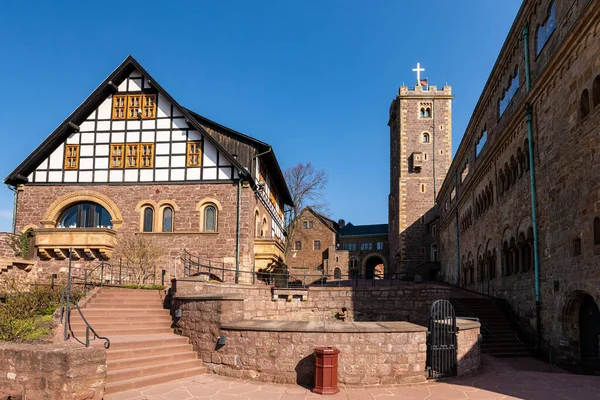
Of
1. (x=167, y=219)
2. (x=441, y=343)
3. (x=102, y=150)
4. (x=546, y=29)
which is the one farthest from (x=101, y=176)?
(x=546, y=29)

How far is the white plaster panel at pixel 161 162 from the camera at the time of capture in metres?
23.4

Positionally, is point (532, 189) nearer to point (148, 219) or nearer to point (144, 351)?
point (144, 351)

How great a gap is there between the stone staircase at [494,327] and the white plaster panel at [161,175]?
46.5ft

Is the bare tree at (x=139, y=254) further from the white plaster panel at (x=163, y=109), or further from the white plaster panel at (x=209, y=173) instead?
Result: the white plaster panel at (x=163, y=109)

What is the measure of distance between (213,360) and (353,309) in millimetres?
11467

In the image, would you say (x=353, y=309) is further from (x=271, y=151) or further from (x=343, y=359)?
(x=343, y=359)

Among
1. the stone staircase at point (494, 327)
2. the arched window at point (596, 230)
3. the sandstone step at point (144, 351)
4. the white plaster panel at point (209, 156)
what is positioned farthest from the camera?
the white plaster panel at point (209, 156)

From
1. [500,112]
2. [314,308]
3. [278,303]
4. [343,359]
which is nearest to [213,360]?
[343,359]

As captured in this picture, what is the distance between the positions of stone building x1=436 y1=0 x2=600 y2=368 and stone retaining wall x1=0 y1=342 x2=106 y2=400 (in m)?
11.3

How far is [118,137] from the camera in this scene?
23.7 meters

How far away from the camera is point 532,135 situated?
55.5ft

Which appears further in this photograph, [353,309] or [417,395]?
[353,309]

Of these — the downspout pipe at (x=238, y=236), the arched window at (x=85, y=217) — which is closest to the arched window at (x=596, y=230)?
the downspout pipe at (x=238, y=236)

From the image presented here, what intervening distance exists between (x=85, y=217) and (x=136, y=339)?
546 inches
